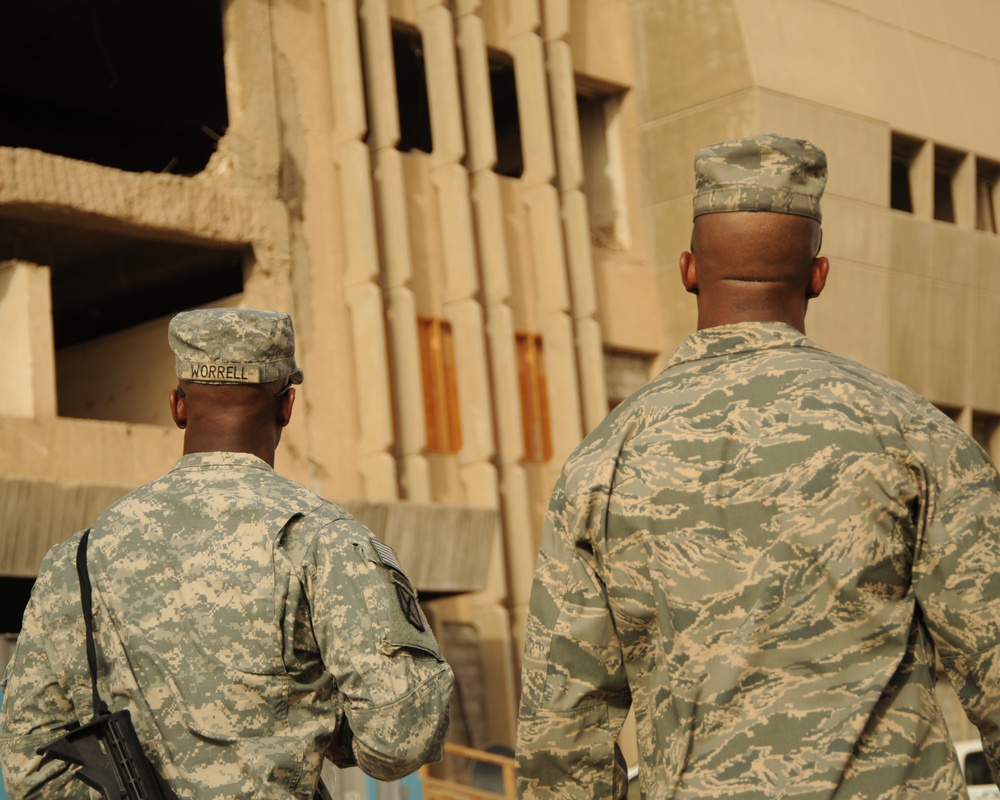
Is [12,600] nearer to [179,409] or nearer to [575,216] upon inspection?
[575,216]

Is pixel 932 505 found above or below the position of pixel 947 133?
below

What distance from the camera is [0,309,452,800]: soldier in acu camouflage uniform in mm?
3352

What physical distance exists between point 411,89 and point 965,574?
1698 centimetres

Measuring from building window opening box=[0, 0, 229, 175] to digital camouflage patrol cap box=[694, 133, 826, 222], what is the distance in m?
14.6

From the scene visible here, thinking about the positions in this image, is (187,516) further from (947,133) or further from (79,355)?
(947,133)

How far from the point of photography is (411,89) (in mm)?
19250

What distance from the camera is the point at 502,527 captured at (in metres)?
15.9

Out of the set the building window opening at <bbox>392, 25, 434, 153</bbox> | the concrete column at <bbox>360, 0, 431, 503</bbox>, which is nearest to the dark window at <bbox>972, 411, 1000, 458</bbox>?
the building window opening at <bbox>392, 25, 434, 153</bbox>

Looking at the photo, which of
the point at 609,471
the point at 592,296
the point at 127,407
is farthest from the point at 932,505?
the point at 592,296

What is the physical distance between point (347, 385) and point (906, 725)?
40.9 feet

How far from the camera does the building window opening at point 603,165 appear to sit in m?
18.9

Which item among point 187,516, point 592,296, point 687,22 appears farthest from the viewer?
point 687,22

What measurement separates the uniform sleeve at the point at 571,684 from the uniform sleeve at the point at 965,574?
0.56m

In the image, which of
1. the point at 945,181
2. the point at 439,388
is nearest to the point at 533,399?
the point at 439,388
